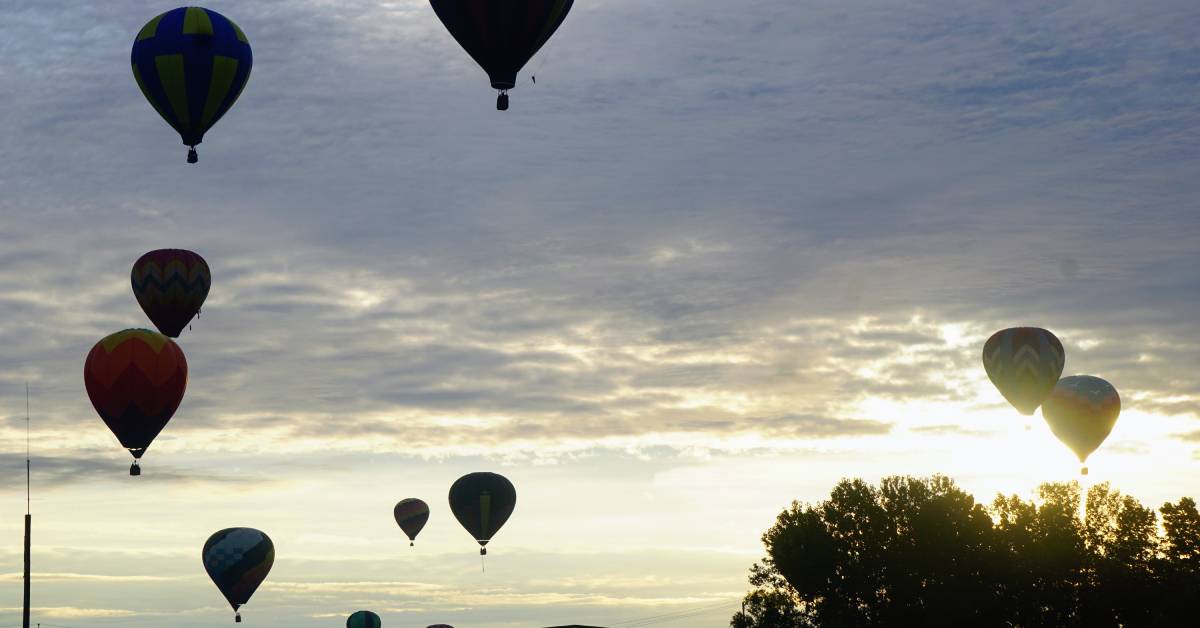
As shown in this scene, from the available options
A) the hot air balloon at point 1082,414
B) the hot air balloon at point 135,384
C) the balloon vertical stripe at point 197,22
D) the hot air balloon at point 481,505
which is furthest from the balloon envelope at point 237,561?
the hot air balloon at point 1082,414

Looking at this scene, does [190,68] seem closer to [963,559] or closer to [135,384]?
[135,384]

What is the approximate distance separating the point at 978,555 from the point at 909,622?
613 centimetres

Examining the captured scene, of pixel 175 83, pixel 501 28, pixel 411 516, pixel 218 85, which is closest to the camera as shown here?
pixel 501 28

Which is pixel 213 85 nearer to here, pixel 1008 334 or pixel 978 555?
pixel 1008 334

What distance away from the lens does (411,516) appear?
118 metres

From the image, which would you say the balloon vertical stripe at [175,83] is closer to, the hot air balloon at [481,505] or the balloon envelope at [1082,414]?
the hot air balloon at [481,505]

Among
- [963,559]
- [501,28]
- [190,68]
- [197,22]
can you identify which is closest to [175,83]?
[190,68]

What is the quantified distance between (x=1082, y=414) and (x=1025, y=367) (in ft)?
36.4

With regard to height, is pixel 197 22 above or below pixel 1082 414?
above

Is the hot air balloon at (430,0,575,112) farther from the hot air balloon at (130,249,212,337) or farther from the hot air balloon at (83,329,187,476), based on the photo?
the hot air balloon at (130,249,212,337)

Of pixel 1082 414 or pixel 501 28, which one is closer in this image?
pixel 501 28

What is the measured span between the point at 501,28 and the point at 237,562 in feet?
173

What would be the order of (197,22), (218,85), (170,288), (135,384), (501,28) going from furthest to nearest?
(170,288)
(135,384)
(197,22)
(218,85)
(501,28)

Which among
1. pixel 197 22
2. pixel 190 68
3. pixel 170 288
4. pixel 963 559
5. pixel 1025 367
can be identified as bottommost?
pixel 963 559
